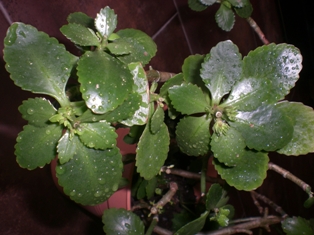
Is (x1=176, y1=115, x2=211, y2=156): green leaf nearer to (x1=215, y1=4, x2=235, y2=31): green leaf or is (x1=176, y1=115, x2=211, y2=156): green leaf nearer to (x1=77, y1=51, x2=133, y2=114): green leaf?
(x1=77, y1=51, x2=133, y2=114): green leaf

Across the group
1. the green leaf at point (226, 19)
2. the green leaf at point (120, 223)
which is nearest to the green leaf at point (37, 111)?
the green leaf at point (120, 223)

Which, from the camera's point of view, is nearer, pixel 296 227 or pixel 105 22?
pixel 105 22

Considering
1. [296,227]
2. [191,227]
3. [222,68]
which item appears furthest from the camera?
[296,227]

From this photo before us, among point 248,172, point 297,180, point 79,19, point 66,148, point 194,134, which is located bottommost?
point 297,180

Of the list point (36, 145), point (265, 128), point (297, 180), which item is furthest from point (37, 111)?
point (297, 180)

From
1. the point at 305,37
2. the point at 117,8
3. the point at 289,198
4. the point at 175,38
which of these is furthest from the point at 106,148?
the point at 289,198

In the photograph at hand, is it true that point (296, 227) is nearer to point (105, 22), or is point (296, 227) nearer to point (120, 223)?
point (120, 223)

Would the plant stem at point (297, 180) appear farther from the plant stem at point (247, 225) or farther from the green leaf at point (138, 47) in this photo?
the green leaf at point (138, 47)
